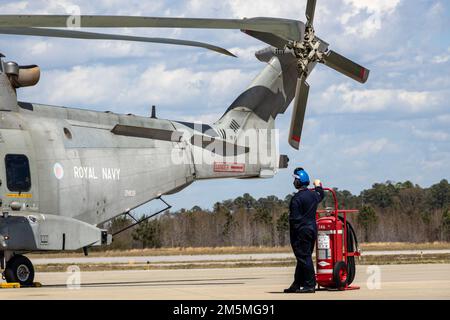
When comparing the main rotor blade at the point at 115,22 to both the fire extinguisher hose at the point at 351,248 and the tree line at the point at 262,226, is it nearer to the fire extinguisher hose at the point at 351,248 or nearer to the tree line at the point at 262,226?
the fire extinguisher hose at the point at 351,248

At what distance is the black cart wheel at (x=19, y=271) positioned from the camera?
65.0ft

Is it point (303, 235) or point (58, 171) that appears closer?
point (303, 235)

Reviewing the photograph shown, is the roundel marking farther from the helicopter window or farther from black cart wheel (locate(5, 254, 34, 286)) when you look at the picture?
black cart wheel (locate(5, 254, 34, 286))

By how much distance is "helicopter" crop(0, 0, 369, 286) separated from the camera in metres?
19.0

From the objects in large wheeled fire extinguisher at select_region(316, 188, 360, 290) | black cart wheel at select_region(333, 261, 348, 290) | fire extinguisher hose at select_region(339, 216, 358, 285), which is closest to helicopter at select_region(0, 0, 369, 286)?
large wheeled fire extinguisher at select_region(316, 188, 360, 290)

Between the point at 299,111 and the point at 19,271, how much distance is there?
7343 mm

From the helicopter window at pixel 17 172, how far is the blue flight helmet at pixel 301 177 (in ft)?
22.3

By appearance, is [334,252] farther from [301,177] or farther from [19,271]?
[19,271]

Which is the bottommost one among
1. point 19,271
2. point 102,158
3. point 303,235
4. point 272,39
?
point 19,271

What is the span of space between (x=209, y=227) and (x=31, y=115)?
47.1 m

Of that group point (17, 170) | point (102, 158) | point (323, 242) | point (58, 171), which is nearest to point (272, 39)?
point (102, 158)

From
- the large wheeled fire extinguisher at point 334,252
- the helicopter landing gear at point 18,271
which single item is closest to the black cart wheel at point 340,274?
the large wheeled fire extinguisher at point 334,252

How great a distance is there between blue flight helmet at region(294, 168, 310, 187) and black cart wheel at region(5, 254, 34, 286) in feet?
23.0

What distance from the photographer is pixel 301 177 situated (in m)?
16.0
